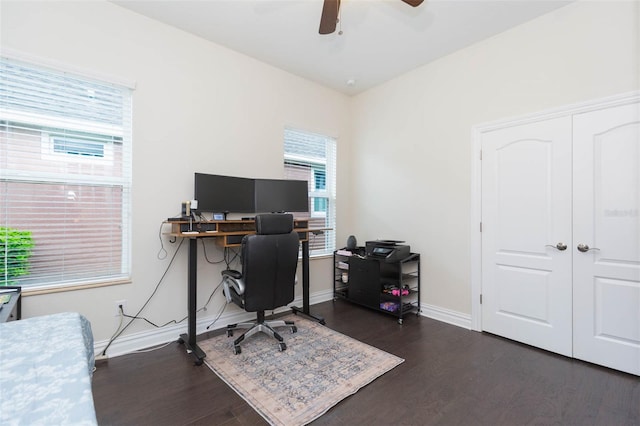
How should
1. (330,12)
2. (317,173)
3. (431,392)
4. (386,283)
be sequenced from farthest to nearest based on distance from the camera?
(317,173) → (386,283) → (330,12) → (431,392)

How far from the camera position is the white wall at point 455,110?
7.65 ft

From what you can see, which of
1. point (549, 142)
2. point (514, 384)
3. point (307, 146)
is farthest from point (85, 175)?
point (549, 142)

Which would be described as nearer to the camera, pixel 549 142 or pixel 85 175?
pixel 85 175

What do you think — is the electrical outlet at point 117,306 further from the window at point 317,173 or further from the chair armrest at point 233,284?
the window at point 317,173

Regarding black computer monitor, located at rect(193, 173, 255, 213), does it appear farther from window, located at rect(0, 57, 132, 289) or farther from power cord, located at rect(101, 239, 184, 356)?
window, located at rect(0, 57, 132, 289)

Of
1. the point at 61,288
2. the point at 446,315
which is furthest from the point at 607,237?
the point at 61,288

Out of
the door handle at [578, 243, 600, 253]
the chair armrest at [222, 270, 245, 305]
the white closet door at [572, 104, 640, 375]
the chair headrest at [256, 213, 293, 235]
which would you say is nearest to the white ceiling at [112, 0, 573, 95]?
the white closet door at [572, 104, 640, 375]

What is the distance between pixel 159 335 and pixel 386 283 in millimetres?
2477

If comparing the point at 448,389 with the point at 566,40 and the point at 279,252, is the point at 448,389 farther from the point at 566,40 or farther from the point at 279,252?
the point at 566,40

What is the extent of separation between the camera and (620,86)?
2.23 metres

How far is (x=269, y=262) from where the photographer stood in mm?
2506

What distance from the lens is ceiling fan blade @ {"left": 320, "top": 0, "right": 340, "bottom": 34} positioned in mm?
2133

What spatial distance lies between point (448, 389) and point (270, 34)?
3444 mm

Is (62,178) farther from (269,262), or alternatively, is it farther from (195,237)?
(269,262)
